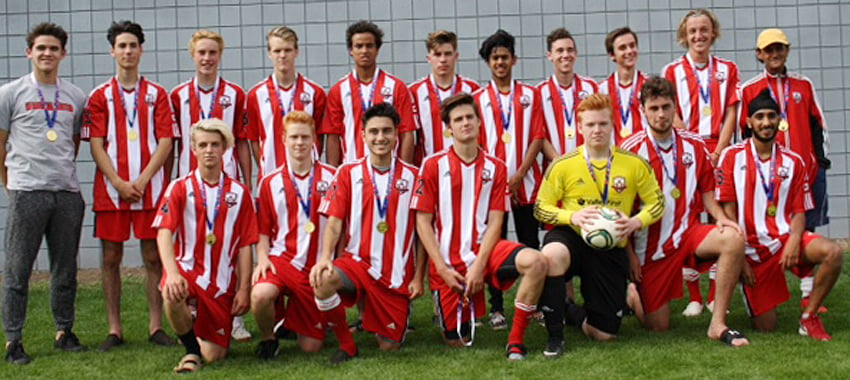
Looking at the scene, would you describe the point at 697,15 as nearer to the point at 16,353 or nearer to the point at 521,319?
the point at 521,319

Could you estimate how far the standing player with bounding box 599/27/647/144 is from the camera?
5434 mm

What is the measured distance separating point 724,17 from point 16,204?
5739mm

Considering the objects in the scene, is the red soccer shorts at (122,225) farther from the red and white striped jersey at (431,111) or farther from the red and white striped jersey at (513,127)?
the red and white striped jersey at (513,127)

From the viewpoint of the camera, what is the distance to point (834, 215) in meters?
7.93

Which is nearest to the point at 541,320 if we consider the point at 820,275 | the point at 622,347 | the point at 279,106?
the point at 622,347

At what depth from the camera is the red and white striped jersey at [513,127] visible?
208 inches

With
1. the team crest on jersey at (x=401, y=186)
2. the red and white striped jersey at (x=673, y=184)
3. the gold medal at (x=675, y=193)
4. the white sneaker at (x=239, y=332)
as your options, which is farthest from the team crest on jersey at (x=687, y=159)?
the white sneaker at (x=239, y=332)

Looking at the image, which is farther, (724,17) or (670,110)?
(724,17)

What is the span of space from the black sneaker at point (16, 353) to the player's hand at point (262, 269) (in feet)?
4.02

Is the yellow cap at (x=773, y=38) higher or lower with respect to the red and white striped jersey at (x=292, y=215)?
higher

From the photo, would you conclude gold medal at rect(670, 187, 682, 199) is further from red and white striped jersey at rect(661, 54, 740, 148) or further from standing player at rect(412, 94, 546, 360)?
standing player at rect(412, 94, 546, 360)

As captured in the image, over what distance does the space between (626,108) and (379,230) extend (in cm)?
177

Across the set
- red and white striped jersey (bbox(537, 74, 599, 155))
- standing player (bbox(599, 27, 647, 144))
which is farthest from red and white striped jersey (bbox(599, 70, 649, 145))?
red and white striped jersey (bbox(537, 74, 599, 155))

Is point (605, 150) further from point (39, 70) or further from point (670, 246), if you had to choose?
point (39, 70)
